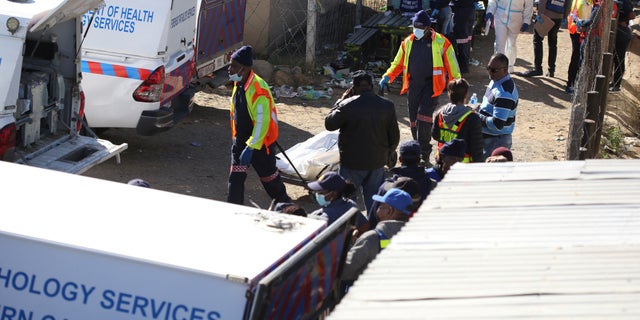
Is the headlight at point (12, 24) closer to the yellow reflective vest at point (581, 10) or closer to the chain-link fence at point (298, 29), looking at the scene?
the chain-link fence at point (298, 29)

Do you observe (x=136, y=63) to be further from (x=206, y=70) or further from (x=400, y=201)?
(x=400, y=201)

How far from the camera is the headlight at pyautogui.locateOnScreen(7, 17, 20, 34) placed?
783 centimetres

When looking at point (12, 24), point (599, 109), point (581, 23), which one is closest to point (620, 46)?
point (581, 23)

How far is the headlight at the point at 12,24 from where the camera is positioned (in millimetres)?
7832

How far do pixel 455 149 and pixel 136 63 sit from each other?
360 centimetres

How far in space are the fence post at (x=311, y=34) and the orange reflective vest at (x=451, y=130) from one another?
652 centimetres

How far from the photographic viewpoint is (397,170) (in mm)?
7500

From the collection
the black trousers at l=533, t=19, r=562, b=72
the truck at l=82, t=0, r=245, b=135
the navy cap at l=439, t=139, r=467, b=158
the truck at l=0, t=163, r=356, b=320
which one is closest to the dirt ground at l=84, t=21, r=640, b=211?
the black trousers at l=533, t=19, r=562, b=72

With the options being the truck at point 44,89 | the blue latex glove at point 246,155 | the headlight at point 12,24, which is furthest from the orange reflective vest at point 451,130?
the headlight at point 12,24

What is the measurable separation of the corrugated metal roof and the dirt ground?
5060 millimetres

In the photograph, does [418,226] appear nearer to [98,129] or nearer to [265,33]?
[98,129]

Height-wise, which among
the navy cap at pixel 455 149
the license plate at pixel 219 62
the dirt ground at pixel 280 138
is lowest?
the dirt ground at pixel 280 138

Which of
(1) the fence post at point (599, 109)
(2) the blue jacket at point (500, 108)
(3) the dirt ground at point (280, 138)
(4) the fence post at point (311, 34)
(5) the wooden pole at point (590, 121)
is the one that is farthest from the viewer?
(4) the fence post at point (311, 34)

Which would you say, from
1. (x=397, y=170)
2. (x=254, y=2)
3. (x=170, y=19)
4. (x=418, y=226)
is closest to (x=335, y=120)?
(x=397, y=170)
